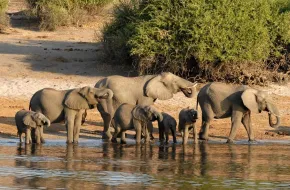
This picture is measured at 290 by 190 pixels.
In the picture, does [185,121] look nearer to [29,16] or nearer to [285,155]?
[285,155]

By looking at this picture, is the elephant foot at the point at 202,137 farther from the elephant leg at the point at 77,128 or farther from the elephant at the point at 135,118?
the elephant leg at the point at 77,128

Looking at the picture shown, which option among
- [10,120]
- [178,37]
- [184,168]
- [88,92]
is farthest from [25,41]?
[184,168]

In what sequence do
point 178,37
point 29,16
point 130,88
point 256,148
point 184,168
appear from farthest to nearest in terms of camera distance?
point 29,16, point 178,37, point 130,88, point 256,148, point 184,168

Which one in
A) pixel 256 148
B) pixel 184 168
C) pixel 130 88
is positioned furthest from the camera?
pixel 130 88

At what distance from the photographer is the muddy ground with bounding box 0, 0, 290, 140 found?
73.6ft

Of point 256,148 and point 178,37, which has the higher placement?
point 178,37

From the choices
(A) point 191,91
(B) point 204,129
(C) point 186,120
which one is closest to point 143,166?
(C) point 186,120

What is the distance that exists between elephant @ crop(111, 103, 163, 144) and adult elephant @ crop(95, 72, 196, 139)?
0.99 meters

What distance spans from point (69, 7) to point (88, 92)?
16213 millimetres

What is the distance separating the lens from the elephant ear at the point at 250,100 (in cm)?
2123

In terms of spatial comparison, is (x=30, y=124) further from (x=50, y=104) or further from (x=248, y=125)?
(x=248, y=125)

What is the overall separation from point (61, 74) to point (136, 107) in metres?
7.04

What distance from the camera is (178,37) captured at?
2625 centimetres

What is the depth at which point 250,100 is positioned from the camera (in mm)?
21250
